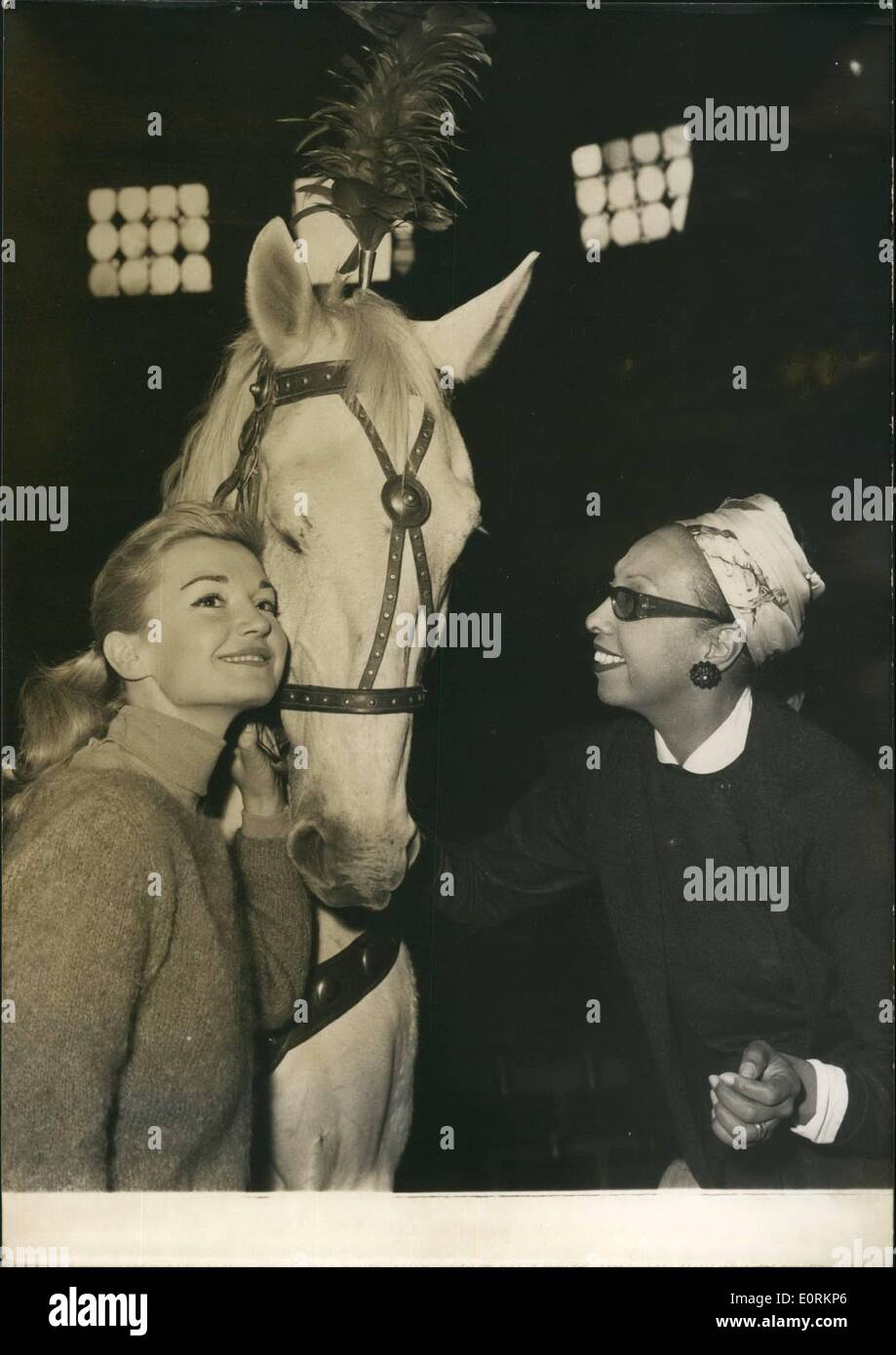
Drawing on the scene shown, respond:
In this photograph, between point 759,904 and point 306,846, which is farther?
point 759,904

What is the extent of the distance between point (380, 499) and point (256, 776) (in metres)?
0.83

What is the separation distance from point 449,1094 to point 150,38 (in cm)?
314

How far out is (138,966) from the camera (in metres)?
3.64

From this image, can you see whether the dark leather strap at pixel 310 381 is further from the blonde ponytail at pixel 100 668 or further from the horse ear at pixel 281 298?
the blonde ponytail at pixel 100 668

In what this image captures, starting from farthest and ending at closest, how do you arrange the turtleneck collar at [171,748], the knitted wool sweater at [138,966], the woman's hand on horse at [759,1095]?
the woman's hand on horse at [759,1095] → the turtleneck collar at [171,748] → the knitted wool sweater at [138,966]

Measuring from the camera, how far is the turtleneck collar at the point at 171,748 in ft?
12.3

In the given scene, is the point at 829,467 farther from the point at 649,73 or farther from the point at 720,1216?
the point at 720,1216

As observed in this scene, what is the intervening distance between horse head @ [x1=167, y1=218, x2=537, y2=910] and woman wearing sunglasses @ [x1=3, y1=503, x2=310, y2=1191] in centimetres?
10

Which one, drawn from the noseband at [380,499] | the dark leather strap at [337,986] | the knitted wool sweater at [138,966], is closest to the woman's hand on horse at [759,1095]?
the dark leather strap at [337,986]

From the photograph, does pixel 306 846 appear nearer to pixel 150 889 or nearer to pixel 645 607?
pixel 150 889

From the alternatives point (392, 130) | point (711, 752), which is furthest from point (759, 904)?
point (392, 130)

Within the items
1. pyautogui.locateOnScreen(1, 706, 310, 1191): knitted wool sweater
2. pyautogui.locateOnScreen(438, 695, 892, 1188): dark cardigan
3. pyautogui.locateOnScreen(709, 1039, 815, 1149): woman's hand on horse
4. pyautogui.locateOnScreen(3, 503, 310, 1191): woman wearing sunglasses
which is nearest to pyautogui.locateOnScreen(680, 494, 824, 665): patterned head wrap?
pyautogui.locateOnScreen(438, 695, 892, 1188): dark cardigan

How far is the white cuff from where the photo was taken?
3924 mm
